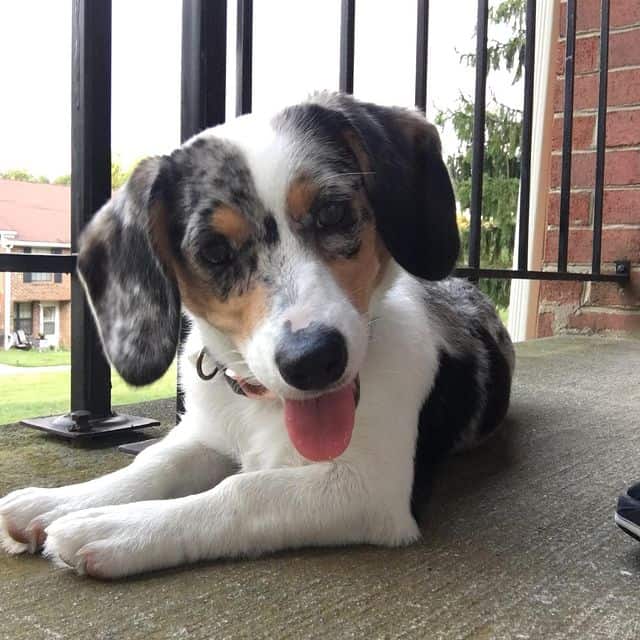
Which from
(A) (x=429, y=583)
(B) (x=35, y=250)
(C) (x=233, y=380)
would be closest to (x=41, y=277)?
(B) (x=35, y=250)

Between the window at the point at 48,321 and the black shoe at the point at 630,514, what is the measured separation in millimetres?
1661

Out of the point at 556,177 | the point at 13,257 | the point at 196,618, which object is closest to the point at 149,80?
the point at 13,257

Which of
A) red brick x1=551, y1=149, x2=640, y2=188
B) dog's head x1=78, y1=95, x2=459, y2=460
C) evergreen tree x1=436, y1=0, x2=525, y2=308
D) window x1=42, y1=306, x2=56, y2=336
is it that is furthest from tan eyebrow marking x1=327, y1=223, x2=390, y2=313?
red brick x1=551, y1=149, x2=640, y2=188

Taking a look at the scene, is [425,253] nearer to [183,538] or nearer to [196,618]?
[183,538]

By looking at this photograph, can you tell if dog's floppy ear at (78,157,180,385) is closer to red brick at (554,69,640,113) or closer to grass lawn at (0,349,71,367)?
grass lawn at (0,349,71,367)

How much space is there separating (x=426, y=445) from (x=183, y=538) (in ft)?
2.06

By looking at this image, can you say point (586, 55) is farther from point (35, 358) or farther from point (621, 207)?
point (35, 358)

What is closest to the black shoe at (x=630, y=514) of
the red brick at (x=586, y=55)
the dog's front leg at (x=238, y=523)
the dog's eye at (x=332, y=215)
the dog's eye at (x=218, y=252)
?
the dog's front leg at (x=238, y=523)

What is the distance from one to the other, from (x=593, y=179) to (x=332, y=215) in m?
3.93

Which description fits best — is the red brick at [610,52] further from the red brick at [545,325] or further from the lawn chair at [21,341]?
the lawn chair at [21,341]

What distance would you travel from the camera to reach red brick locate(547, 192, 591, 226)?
5004 millimetres

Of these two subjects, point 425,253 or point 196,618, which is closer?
point 196,618

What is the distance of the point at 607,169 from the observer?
4.98 m

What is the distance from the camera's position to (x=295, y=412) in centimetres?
145
